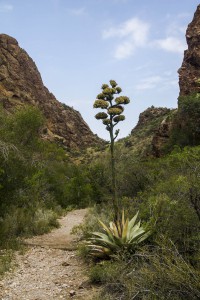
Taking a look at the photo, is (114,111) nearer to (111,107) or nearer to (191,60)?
(111,107)

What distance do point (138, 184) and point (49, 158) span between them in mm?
14374

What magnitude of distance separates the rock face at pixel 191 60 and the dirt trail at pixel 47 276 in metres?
32.8

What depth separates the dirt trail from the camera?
6.53 metres

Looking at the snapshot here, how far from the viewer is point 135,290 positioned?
4.54m

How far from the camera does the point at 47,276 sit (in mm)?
7723

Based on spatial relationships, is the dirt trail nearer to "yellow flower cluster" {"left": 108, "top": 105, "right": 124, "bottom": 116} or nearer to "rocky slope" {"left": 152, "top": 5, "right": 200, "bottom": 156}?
"yellow flower cluster" {"left": 108, "top": 105, "right": 124, "bottom": 116}

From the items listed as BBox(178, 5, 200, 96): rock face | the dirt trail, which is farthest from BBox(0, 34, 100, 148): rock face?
the dirt trail

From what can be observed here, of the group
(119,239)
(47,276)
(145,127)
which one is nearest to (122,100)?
(119,239)

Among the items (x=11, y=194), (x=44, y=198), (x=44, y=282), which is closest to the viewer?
(x=44, y=282)

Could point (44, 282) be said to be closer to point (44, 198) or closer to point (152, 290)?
point (152, 290)

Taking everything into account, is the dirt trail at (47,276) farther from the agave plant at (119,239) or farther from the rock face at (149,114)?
the rock face at (149,114)

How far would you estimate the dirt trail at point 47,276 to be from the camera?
653 cm

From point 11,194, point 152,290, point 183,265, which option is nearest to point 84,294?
point 152,290

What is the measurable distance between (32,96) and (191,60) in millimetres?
34765
